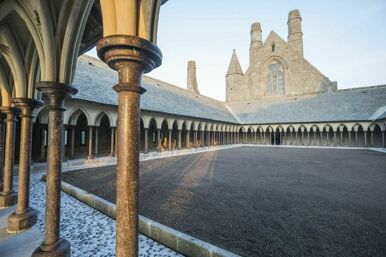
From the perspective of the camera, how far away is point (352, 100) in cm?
2839

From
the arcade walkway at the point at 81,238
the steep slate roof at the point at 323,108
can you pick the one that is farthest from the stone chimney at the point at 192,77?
the arcade walkway at the point at 81,238

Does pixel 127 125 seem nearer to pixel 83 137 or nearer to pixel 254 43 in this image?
pixel 83 137

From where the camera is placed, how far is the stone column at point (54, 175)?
2813 millimetres

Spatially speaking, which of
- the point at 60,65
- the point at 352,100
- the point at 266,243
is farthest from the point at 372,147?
the point at 60,65

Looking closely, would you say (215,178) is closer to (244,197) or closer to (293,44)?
(244,197)

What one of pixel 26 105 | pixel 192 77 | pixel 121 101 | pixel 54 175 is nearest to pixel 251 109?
pixel 192 77

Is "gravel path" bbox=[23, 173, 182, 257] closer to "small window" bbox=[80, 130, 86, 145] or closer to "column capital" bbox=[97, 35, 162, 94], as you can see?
"column capital" bbox=[97, 35, 162, 94]

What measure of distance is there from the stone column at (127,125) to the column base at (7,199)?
486 centimetres

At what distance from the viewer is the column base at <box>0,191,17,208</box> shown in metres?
4.85

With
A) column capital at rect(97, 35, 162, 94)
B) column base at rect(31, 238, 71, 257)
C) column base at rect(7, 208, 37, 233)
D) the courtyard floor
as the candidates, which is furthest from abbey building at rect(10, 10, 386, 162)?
column capital at rect(97, 35, 162, 94)

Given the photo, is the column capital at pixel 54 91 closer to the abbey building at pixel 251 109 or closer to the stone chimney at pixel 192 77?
the abbey building at pixel 251 109

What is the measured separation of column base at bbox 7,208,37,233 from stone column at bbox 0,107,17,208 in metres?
1.39

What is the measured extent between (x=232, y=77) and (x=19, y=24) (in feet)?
135

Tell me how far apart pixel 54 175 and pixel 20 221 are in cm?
184
